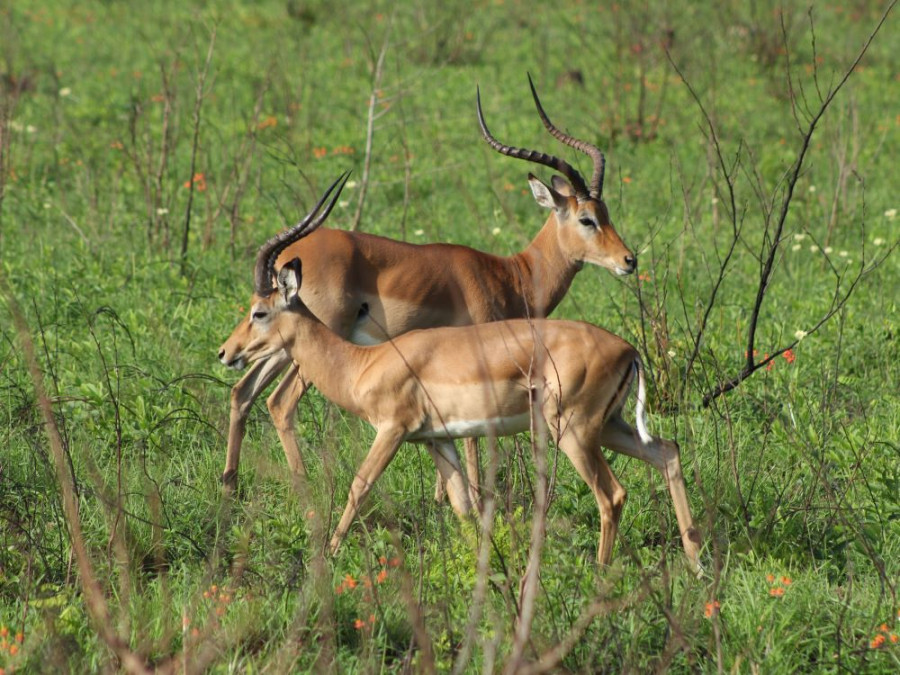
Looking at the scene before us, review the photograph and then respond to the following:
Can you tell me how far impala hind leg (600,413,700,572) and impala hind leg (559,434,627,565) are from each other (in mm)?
193

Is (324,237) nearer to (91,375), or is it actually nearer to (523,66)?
Result: (91,375)

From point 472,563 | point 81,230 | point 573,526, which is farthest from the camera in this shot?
point 81,230

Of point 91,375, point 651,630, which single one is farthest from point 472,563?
point 91,375

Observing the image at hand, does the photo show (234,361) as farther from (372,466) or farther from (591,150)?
(591,150)

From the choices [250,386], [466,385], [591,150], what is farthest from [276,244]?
[591,150]

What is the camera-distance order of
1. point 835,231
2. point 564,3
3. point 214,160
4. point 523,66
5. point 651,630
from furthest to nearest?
point 564,3
point 523,66
point 214,160
point 835,231
point 651,630

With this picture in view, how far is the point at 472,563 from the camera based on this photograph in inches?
169

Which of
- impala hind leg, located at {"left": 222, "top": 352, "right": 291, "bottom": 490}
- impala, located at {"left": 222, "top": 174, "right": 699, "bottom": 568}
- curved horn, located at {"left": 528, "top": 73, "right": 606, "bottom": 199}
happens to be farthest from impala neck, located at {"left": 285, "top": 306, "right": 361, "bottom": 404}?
curved horn, located at {"left": 528, "top": 73, "right": 606, "bottom": 199}

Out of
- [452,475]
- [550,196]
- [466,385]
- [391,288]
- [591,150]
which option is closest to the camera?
[466,385]

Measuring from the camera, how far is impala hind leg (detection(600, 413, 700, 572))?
4863 millimetres

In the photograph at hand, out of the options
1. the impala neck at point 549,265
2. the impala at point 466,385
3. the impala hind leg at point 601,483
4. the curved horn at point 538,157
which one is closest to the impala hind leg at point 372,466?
the impala at point 466,385

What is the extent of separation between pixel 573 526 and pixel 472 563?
30.8 inches

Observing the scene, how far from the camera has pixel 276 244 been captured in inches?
201

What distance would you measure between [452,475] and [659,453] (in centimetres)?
→ 85
